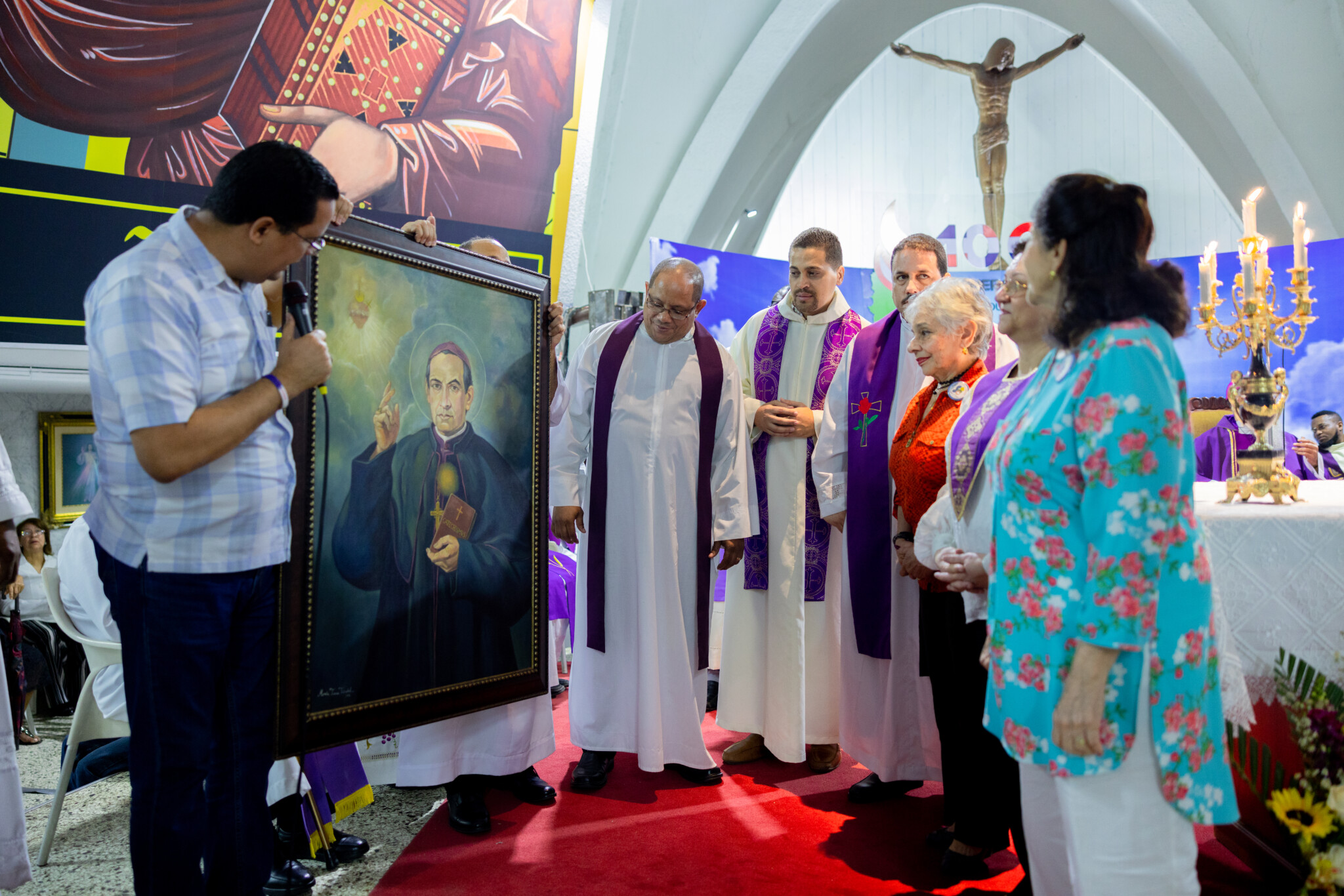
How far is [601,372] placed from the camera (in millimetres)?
3600

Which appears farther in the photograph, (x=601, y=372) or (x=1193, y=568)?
(x=601, y=372)

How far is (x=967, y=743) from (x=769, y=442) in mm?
1592

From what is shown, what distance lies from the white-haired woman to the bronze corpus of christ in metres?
6.53

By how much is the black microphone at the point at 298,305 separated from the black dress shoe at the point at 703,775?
2264 millimetres

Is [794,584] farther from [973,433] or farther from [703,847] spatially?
[973,433]

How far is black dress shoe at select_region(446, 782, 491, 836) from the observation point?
297 cm

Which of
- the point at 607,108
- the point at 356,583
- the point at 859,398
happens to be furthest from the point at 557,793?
the point at 607,108

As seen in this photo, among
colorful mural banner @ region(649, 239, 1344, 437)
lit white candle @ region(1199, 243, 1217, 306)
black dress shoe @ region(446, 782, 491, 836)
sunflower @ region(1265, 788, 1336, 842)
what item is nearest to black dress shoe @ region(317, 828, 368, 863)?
black dress shoe @ region(446, 782, 491, 836)

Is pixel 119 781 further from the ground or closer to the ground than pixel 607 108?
closer to the ground

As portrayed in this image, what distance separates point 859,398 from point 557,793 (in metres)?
1.90

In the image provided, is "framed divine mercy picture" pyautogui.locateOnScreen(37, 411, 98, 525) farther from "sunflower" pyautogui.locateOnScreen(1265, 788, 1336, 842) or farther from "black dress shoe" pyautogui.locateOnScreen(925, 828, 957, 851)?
"sunflower" pyautogui.locateOnScreen(1265, 788, 1336, 842)

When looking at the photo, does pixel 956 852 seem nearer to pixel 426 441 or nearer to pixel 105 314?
pixel 426 441

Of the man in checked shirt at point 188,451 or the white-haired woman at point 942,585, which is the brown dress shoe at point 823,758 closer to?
the white-haired woman at point 942,585

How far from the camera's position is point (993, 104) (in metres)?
9.02
